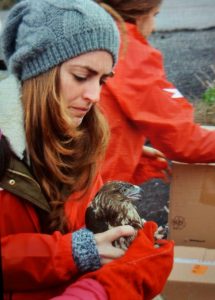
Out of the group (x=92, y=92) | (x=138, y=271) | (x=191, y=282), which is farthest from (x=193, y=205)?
(x=138, y=271)

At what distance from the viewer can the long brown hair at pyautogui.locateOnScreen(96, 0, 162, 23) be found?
9.47 feet

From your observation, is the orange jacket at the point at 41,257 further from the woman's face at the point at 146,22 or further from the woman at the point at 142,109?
the woman's face at the point at 146,22

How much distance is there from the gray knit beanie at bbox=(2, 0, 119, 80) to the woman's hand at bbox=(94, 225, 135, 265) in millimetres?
553

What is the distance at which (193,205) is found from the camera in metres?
3.16

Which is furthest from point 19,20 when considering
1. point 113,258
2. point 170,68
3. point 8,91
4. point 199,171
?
point 170,68

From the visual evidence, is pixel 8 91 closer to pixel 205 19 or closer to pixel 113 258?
pixel 113 258

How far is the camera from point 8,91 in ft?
6.54

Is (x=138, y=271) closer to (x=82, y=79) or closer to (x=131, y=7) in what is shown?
(x=82, y=79)

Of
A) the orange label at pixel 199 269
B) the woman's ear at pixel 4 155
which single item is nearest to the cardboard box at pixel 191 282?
the orange label at pixel 199 269

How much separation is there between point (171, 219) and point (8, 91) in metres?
1.48

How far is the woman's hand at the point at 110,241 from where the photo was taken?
1.88 meters

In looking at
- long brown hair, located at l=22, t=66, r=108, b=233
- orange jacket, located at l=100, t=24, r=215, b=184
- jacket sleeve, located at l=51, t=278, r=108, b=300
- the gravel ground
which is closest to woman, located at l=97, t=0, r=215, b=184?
orange jacket, located at l=100, t=24, r=215, b=184

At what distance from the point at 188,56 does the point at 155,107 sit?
15.3 feet

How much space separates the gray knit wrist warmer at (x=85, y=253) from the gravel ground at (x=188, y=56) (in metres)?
3.93
